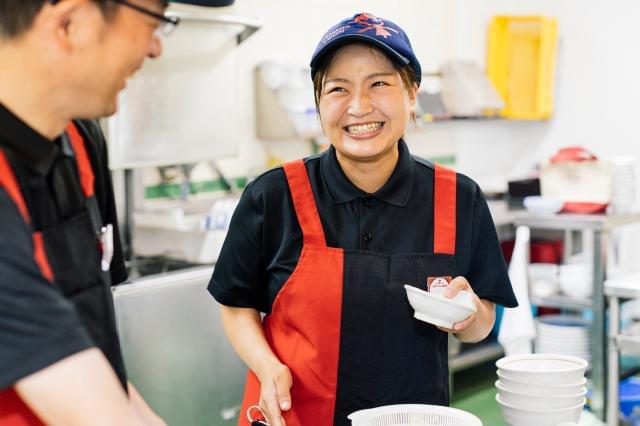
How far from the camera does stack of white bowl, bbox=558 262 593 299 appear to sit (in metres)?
4.08

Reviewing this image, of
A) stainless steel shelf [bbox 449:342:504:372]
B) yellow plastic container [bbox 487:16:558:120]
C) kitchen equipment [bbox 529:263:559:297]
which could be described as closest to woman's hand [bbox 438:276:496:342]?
kitchen equipment [bbox 529:263:559:297]

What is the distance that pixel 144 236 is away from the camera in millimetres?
3584

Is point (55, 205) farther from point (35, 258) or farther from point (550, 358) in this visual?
point (550, 358)

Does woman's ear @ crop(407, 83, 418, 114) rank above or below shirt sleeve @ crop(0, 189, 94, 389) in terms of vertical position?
above

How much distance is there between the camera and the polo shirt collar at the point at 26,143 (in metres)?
1.00

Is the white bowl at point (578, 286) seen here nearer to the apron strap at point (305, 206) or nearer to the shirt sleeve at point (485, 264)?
the shirt sleeve at point (485, 264)

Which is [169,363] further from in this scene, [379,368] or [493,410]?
[493,410]

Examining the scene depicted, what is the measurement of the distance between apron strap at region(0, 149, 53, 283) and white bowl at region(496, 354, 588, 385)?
44.1 inches

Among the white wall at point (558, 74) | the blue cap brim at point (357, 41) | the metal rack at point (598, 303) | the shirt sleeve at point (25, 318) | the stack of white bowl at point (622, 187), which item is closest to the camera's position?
the shirt sleeve at point (25, 318)

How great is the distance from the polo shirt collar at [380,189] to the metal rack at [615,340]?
2175 mm

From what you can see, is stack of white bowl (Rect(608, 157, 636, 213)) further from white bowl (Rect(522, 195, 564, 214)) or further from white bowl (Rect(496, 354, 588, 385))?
white bowl (Rect(496, 354, 588, 385))

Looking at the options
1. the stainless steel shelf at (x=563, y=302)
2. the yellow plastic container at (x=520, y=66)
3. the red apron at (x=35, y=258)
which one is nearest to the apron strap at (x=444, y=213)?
the red apron at (x=35, y=258)

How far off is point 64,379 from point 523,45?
205 inches

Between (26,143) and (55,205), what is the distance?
0.36 feet
